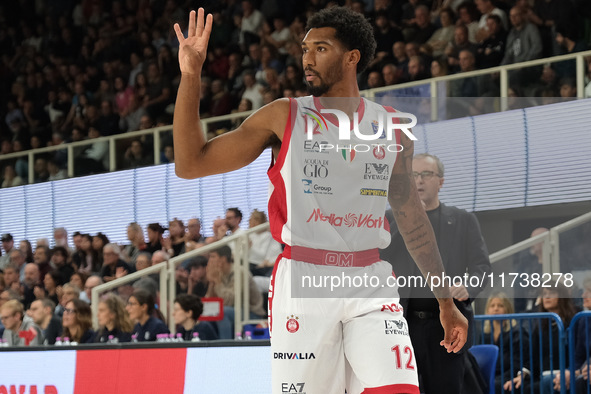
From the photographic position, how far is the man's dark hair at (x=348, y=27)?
3.42m

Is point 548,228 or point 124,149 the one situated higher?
point 124,149

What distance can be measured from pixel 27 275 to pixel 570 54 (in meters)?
7.03

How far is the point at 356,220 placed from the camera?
326 centimetres

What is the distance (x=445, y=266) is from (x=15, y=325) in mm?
6550

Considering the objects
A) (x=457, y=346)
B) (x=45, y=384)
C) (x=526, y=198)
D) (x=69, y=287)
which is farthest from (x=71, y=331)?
(x=457, y=346)

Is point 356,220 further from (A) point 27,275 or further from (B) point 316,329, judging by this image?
(A) point 27,275

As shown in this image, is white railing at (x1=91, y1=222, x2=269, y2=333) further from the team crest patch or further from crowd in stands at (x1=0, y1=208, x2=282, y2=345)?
the team crest patch

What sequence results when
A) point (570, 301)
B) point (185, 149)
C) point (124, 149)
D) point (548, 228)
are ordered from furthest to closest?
point (124, 149) → point (570, 301) → point (548, 228) → point (185, 149)

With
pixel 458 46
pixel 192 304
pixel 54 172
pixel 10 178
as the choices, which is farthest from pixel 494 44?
pixel 10 178

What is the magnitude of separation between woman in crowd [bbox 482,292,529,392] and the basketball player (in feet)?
10.2

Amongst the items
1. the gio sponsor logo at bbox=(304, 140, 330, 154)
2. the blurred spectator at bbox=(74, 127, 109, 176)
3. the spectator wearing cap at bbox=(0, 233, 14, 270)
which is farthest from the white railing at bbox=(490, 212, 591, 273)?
the spectator wearing cap at bbox=(0, 233, 14, 270)

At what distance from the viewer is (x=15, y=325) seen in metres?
9.99

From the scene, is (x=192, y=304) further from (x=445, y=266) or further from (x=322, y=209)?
(x=322, y=209)

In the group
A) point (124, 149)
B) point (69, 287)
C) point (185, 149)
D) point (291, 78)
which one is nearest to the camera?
point (185, 149)
